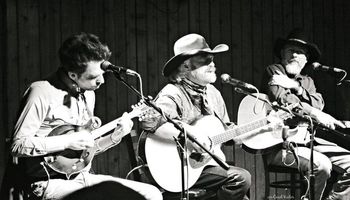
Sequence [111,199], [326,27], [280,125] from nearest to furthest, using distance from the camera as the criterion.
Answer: [111,199] → [280,125] → [326,27]

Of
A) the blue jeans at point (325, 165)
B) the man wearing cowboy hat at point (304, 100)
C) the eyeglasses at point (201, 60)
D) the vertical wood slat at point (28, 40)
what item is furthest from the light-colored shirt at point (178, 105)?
the vertical wood slat at point (28, 40)

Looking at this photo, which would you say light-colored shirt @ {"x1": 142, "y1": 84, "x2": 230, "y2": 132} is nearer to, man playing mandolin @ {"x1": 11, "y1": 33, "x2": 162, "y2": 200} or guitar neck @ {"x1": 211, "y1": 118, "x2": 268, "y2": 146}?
guitar neck @ {"x1": 211, "y1": 118, "x2": 268, "y2": 146}

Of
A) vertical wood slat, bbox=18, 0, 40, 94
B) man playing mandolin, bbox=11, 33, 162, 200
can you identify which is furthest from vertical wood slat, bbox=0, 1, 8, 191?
man playing mandolin, bbox=11, 33, 162, 200

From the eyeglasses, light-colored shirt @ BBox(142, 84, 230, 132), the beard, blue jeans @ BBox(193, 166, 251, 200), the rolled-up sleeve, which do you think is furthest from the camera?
the beard

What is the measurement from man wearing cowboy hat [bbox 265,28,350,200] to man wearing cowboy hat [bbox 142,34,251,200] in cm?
65

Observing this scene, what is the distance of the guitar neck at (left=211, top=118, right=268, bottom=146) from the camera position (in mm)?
5430

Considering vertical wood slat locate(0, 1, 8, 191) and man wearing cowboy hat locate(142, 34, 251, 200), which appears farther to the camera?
vertical wood slat locate(0, 1, 8, 191)

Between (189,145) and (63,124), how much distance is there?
1410 mm

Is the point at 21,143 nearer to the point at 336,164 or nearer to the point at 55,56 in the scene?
the point at 55,56

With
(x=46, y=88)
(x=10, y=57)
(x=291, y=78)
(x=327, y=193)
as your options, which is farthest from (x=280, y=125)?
(x=10, y=57)

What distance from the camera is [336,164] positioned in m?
6.14

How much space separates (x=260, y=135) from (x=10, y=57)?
2.55m

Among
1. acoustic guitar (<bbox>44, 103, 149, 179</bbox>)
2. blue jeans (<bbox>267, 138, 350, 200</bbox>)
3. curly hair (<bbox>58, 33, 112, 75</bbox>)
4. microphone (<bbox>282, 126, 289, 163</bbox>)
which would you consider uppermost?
curly hair (<bbox>58, 33, 112, 75</bbox>)

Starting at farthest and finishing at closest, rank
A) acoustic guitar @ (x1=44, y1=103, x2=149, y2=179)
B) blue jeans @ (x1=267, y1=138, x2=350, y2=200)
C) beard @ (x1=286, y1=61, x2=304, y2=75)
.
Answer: beard @ (x1=286, y1=61, x2=304, y2=75) < blue jeans @ (x1=267, y1=138, x2=350, y2=200) < acoustic guitar @ (x1=44, y1=103, x2=149, y2=179)
